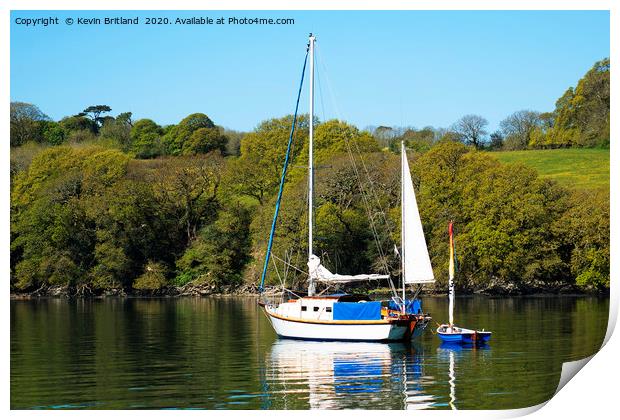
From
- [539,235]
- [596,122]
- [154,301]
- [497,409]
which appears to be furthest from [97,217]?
[497,409]

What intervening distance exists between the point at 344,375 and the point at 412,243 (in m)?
7.59

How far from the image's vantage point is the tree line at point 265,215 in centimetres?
4928

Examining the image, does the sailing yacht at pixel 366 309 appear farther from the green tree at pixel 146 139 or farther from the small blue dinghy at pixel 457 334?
the green tree at pixel 146 139

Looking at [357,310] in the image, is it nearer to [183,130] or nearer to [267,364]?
[267,364]

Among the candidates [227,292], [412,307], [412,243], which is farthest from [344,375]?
[227,292]

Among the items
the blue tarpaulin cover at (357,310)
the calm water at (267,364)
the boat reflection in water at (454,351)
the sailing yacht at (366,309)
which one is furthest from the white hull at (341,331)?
the boat reflection in water at (454,351)

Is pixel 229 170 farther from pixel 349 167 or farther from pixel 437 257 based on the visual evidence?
pixel 437 257

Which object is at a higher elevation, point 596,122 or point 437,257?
point 596,122

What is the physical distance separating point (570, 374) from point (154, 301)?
30.9m

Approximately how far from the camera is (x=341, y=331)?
89.0ft

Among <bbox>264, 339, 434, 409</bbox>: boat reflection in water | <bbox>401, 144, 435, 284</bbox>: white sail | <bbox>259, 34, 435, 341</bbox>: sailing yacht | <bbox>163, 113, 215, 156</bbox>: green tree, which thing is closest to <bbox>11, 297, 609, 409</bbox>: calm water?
<bbox>264, 339, 434, 409</bbox>: boat reflection in water

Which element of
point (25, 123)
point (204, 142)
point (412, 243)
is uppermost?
point (204, 142)

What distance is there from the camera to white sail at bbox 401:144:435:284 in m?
27.3
